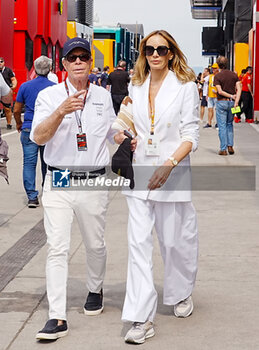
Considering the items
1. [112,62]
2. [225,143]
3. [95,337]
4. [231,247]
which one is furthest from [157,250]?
[112,62]

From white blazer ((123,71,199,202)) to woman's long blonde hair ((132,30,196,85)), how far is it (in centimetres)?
5

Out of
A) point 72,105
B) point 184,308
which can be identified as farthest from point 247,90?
point 72,105

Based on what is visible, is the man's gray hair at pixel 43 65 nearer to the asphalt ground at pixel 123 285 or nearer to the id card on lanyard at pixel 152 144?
the asphalt ground at pixel 123 285

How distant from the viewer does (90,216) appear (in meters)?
5.38

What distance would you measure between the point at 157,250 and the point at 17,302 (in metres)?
2.09

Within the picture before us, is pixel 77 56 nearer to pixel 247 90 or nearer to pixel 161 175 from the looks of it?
pixel 161 175

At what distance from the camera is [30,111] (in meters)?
9.96

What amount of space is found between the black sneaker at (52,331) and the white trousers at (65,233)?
0.14 ft

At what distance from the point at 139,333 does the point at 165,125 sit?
119 centimetres

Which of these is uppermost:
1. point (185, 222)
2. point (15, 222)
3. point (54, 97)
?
point (54, 97)

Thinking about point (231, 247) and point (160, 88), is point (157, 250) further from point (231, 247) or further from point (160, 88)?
point (160, 88)

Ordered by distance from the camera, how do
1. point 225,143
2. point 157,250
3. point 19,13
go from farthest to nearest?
point 19,13 → point 225,143 → point 157,250

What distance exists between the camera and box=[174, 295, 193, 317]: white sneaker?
5512 millimetres

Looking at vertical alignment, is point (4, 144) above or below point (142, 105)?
below
